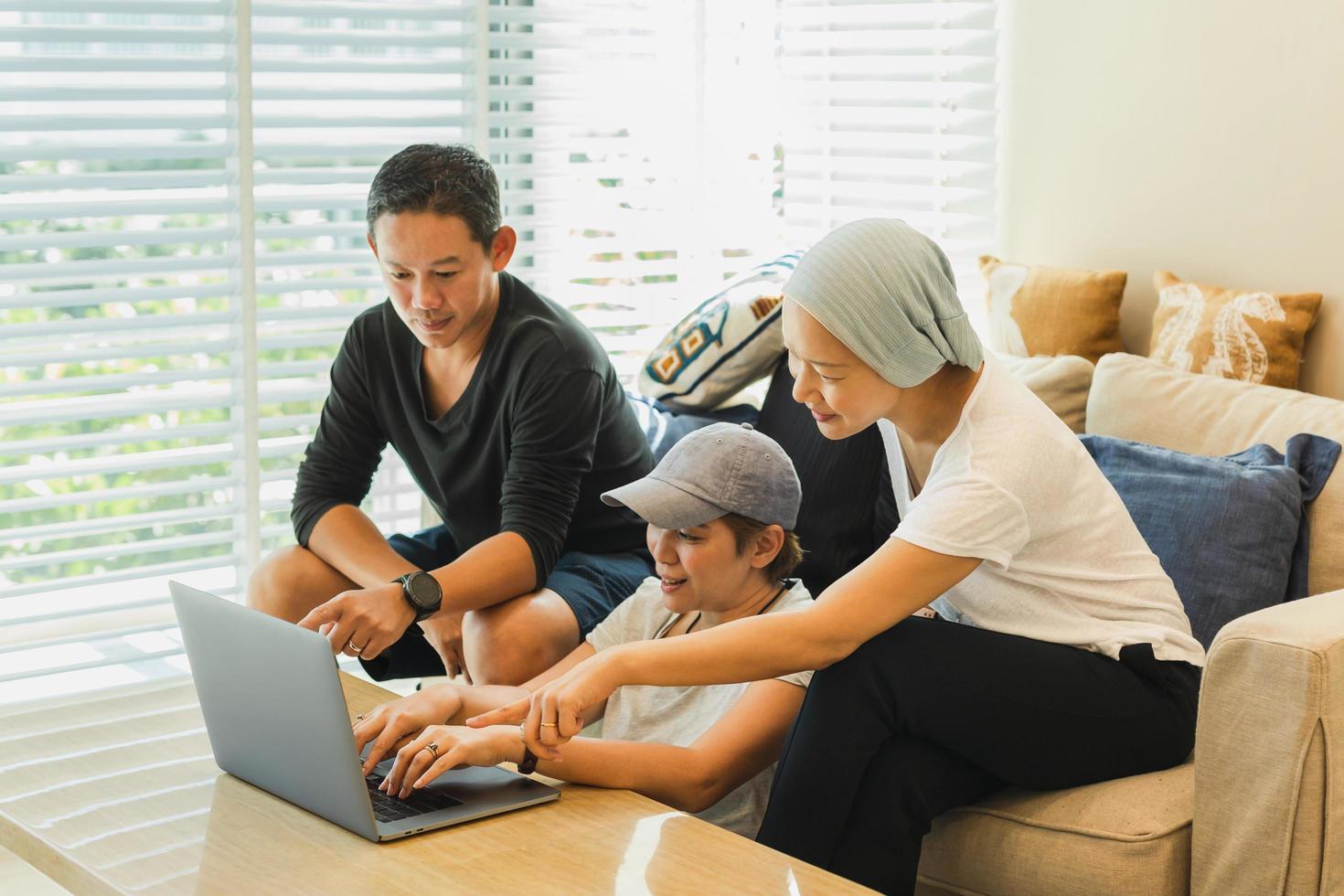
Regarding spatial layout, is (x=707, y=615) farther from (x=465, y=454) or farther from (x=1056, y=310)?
(x=1056, y=310)

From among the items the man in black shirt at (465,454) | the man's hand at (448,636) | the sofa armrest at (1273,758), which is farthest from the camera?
the man's hand at (448,636)

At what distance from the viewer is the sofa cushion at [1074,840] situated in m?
1.63

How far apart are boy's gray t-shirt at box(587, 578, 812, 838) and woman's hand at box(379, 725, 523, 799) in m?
0.34

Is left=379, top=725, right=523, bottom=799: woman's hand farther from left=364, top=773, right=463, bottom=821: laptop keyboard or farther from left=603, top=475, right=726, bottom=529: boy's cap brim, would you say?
left=603, top=475, right=726, bottom=529: boy's cap brim

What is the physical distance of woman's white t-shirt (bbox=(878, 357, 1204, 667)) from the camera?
1.60 m

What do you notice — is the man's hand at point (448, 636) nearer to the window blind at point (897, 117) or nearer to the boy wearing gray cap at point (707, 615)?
the boy wearing gray cap at point (707, 615)

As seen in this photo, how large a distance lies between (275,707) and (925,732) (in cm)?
74

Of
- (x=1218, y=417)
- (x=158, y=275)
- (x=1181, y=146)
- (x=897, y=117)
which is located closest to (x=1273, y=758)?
(x=1218, y=417)

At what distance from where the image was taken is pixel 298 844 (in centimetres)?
138

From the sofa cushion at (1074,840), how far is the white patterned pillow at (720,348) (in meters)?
1.14

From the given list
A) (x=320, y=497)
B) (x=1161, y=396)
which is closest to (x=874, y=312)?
(x=1161, y=396)

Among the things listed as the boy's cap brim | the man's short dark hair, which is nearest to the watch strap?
the boy's cap brim

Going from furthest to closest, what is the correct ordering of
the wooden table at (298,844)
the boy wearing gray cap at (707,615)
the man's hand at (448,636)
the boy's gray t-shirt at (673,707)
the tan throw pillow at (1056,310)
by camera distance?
the tan throw pillow at (1056,310), the man's hand at (448,636), the boy's gray t-shirt at (673,707), the boy wearing gray cap at (707,615), the wooden table at (298,844)

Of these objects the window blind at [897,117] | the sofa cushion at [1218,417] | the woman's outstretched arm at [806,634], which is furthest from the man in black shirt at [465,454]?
the window blind at [897,117]
